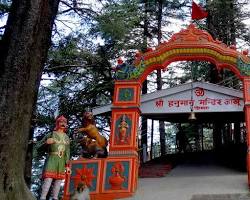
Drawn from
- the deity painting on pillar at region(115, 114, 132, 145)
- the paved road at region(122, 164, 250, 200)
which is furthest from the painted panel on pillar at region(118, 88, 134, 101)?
the paved road at region(122, 164, 250, 200)

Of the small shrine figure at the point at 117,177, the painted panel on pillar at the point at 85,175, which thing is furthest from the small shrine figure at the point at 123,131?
the painted panel on pillar at the point at 85,175

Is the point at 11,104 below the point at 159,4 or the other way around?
below

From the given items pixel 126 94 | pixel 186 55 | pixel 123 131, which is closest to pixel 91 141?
pixel 123 131

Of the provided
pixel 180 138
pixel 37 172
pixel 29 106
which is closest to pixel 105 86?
pixel 180 138

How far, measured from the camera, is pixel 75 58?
46.1ft

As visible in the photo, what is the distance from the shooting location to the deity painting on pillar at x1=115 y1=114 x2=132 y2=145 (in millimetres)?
9930

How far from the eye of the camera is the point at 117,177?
364 inches

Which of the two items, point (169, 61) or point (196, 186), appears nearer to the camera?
point (196, 186)

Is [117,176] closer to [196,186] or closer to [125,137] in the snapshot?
[125,137]

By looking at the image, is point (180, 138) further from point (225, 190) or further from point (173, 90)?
point (225, 190)

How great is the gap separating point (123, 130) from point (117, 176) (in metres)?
1.20

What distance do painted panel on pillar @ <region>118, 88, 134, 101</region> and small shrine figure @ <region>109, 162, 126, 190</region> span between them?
1.76 m

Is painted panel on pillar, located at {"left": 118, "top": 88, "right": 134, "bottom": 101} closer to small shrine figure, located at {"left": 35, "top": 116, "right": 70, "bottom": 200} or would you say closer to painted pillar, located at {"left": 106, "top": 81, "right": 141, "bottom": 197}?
painted pillar, located at {"left": 106, "top": 81, "right": 141, "bottom": 197}

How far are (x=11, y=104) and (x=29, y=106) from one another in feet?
0.80
